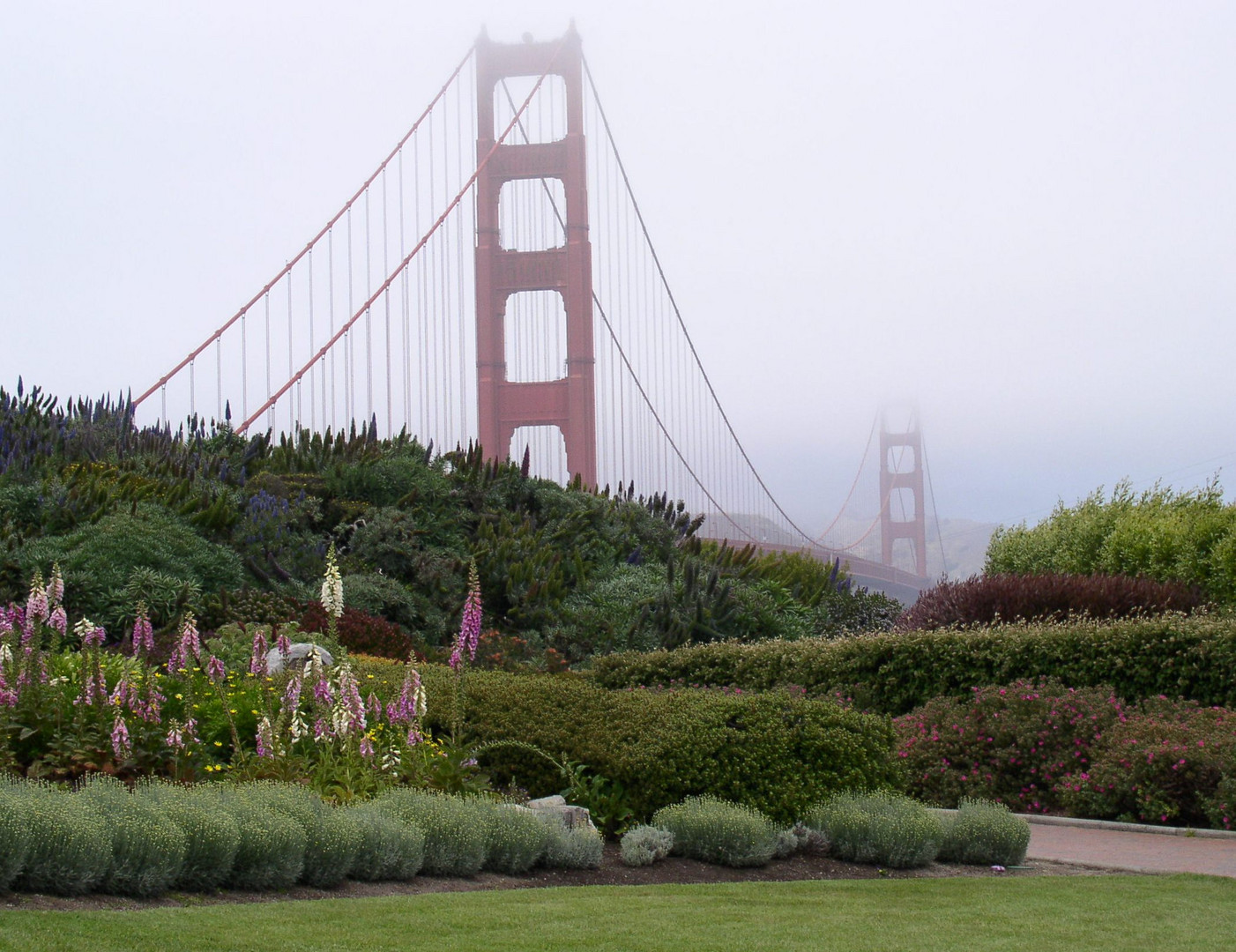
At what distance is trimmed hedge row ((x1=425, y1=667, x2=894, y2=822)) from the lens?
712 cm

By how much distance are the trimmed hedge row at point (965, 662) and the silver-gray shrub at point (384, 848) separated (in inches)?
275

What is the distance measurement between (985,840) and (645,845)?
1.94m

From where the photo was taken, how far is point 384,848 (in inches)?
209

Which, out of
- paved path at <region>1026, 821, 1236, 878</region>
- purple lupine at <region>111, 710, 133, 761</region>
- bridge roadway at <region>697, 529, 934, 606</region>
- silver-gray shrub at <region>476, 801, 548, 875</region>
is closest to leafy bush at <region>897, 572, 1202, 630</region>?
paved path at <region>1026, 821, 1236, 878</region>

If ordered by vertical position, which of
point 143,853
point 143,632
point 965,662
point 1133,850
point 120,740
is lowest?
point 1133,850

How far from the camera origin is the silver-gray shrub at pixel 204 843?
4.82 metres

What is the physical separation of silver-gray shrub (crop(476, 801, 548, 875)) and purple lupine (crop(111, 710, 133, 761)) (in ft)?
5.57

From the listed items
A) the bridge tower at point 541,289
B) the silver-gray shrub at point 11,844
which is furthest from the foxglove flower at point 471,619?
the bridge tower at point 541,289

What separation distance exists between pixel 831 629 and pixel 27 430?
10.7m

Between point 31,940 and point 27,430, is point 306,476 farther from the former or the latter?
point 31,940

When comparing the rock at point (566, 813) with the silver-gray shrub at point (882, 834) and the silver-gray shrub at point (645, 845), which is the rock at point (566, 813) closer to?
the silver-gray shrub at point (645, 845)

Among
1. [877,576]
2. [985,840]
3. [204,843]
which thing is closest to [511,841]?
[204,843]

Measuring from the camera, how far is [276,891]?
5039mm

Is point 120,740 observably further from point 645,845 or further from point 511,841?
point 645,845
